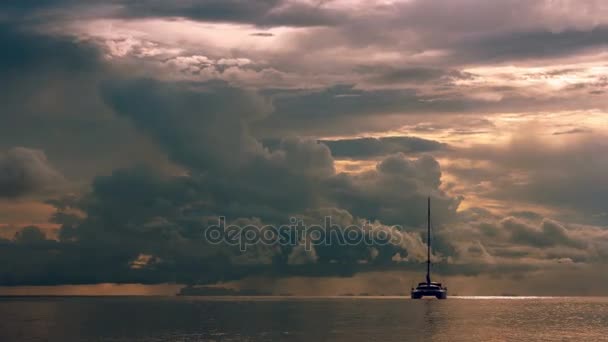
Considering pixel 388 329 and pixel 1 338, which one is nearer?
pixel 1 338

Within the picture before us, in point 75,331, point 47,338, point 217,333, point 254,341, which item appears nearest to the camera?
point 254,341

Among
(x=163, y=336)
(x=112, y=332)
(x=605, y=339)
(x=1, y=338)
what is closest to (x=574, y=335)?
(x=605, y=339)

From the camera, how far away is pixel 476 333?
188 m

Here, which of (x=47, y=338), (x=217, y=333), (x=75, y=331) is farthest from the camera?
(x=75, y=331)

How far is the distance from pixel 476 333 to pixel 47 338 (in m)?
96.8

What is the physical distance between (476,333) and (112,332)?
85.3 meters

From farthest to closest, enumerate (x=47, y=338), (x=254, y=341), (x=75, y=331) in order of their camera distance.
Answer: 1. (x=75, y=331)
2. (x=47, y=338)
3. (x=254, y=341)

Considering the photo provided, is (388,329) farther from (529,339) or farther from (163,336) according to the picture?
(163,336)

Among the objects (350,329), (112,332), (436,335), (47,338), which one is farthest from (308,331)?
(47,338)

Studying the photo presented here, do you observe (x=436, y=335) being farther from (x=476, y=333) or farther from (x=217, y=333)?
(x=217, y=333)

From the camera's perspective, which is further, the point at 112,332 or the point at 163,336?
the point at 112,332

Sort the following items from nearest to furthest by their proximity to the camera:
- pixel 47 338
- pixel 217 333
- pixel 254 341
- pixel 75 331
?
pixel 254 341, pixel 47 338, pixel 217 333, pixel 75 331

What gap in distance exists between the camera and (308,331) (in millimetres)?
189500

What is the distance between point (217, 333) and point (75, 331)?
37.9 m
